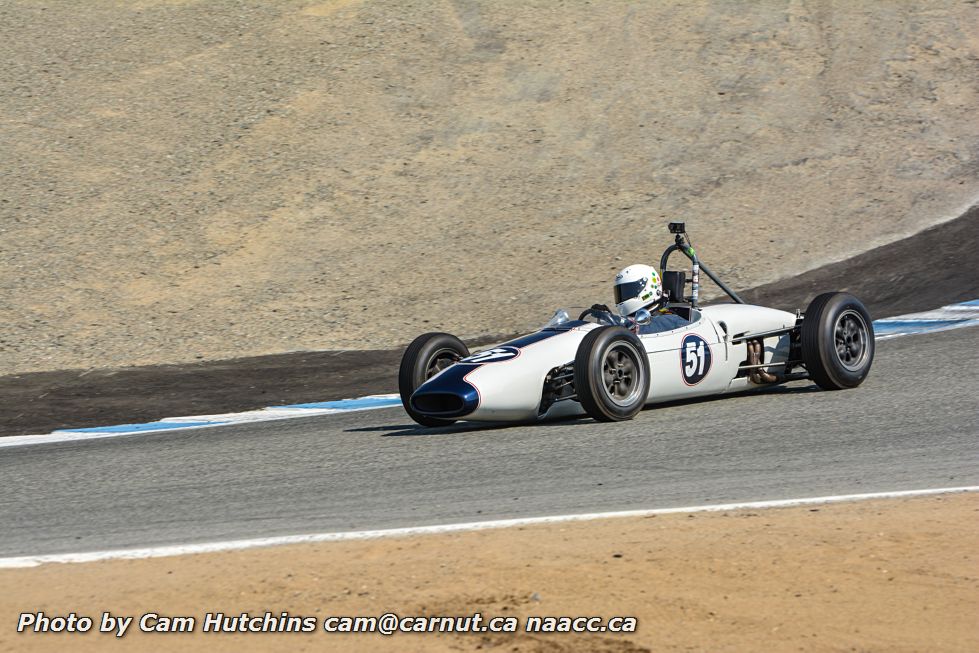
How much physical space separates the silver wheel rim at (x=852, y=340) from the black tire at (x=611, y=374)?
176 centimetres

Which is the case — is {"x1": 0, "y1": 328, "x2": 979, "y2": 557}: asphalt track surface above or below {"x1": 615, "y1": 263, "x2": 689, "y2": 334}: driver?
below

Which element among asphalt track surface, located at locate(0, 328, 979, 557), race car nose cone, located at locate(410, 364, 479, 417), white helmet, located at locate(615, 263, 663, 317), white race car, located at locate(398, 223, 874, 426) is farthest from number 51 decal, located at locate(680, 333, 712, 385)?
race car nose cone, located at locate(410, 364, 479, 417)

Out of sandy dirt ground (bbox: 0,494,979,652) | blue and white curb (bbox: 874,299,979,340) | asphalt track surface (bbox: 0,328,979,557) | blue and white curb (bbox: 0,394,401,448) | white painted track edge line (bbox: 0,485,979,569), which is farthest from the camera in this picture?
blue and white curb (bbox: 874,299,979,340)

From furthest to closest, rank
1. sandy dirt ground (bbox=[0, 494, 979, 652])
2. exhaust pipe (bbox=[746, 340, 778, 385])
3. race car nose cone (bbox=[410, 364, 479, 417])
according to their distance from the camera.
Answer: exhaust pipe (bbox=[746, 340, 778, 385]), race car nose cone (bbox=[410, 364, 479, 417]), sandy dirt ground (bbox=[0, 494, 979, 652])

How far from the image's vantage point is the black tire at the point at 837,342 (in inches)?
388

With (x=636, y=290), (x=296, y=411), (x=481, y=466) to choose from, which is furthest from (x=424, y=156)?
(x=481, y=466)

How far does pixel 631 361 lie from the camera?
9188 millimetres

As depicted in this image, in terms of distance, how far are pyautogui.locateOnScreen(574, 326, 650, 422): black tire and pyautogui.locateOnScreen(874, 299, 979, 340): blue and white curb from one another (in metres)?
4.25

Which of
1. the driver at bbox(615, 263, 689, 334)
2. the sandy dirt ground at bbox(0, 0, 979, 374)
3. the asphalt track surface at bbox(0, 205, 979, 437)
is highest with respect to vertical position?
the sandy dirt ground at bbox(0, 0, 979, 374)

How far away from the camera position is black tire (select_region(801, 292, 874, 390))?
984 centimetres

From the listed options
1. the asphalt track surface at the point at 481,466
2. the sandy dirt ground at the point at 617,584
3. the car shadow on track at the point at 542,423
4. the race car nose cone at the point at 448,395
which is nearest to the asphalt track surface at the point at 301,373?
the asphalt track surface at the point at 481,466

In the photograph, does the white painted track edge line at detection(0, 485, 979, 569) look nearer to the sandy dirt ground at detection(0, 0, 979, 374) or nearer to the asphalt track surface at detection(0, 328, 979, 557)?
the asphalt track surface at detection(0, 328, 979, 557)

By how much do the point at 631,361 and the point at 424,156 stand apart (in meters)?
14.2

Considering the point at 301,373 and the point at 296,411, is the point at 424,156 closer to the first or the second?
the point at 301,373
